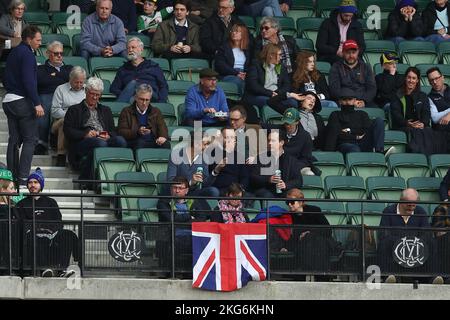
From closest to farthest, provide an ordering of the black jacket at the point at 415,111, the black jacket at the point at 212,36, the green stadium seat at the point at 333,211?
the green stadium seat at the point at 333,211
the black jacket at the point at 415,111
the black jacket at the point at 212,36

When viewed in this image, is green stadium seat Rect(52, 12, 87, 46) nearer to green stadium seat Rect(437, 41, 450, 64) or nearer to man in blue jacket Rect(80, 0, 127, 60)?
man in blue jacket Rect(80, 0, 127, 60)

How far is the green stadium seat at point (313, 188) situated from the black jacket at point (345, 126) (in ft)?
3.58

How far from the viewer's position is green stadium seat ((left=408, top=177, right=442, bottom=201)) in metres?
24.9

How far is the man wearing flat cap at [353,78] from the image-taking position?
26.3 metres

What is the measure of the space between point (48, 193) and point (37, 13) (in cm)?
551

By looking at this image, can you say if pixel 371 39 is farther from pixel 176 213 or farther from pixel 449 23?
pixel 176 213

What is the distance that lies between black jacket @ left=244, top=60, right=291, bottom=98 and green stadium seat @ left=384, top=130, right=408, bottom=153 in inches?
55.6

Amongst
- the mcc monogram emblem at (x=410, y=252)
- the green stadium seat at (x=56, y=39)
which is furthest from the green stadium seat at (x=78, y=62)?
the mcc monogram emblem at (x=410, y=252)

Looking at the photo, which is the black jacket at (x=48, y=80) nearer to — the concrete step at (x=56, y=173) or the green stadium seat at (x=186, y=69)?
the concrete step at (x=56, y=173)

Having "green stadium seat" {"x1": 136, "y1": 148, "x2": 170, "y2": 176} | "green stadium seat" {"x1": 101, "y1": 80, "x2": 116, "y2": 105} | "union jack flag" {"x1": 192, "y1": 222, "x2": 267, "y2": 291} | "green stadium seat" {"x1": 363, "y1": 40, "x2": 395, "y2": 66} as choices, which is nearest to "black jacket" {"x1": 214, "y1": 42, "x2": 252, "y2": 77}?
"green stadium seat" {"x1": 101, "y1": 80, "x2": 116, "y2": 105}

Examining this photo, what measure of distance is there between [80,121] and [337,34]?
4721 millimetres

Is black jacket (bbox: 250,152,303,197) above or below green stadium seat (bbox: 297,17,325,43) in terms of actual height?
below

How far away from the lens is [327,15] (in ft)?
95.2

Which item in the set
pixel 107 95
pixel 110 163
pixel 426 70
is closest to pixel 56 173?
pixel 110 163
